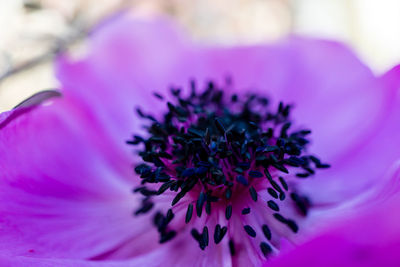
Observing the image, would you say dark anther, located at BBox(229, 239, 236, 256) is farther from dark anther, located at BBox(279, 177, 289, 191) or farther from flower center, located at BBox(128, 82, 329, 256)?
dark anther, located at BBox(279, 177, 289, 191)

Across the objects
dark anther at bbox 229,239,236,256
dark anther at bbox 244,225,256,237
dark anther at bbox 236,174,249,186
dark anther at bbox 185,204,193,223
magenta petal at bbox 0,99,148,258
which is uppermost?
magenta petal at bbox 0,99,148,258

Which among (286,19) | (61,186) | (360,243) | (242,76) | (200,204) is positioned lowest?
(360,243)

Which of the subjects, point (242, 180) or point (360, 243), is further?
point (242, 180)

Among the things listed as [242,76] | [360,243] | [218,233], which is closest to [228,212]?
[218,233]

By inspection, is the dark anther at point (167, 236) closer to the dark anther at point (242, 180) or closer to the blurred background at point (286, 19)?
the dark anther at point (242, 180)

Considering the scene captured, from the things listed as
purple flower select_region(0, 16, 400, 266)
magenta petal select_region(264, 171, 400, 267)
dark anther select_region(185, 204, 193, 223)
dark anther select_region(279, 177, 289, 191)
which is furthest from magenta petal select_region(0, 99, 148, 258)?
magenta petal select_region(264, 171, 400, 267)

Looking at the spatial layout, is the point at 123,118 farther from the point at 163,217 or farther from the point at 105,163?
the point at 163,217

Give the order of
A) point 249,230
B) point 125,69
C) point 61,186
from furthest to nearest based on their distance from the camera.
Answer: point 125,69, point 61,186, point 249,230

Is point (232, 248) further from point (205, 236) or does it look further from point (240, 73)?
point (240, 73)
